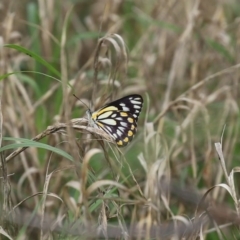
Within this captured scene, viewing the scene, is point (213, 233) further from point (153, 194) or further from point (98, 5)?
point (98, 5)

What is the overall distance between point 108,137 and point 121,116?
382 millimetres

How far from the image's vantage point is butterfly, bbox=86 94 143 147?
1996 millimetres

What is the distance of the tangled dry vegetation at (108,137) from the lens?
1721 mm

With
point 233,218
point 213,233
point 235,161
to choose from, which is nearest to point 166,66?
point 235,161

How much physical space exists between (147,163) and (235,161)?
2.12 ft

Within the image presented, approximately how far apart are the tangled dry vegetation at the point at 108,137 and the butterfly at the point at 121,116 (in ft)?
0.21

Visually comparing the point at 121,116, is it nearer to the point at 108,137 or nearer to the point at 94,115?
the point at 94,115

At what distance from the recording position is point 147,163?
206 cm

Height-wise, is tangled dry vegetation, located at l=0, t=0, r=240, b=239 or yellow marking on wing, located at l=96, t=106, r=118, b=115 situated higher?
yellow marking on wing, located at l=96, t=106, r=118, b=115

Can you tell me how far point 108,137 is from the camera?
1.68 metres

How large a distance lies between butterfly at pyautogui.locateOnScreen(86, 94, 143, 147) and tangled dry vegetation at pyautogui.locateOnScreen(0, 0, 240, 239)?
0.06 meters

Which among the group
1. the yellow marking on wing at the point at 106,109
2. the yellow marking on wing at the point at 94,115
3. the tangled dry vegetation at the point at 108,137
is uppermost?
the yellow marking on wing at the point at 106,109

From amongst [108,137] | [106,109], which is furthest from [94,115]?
[108,137]

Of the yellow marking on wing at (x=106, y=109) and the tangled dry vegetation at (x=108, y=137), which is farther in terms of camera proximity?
the yellow marking on wing at (x=106, y=109)
